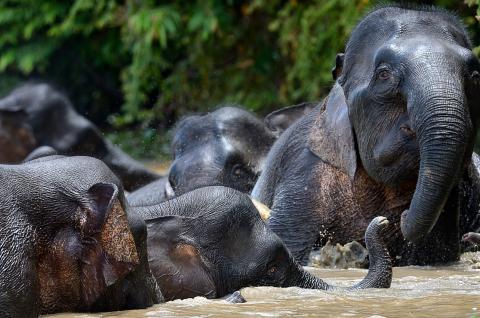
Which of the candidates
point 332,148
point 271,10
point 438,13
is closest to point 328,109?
point 332,148

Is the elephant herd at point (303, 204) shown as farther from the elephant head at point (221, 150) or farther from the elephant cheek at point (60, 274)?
the elephant head at point (221, 150)

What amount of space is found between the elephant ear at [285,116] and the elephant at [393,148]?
9.70ft

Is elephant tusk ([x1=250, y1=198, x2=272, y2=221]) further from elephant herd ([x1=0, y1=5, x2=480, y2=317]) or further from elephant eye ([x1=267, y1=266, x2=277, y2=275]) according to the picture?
elephant eye ([x1=267, y1=266, x2=277, y2=275])

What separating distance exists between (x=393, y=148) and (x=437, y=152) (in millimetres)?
729

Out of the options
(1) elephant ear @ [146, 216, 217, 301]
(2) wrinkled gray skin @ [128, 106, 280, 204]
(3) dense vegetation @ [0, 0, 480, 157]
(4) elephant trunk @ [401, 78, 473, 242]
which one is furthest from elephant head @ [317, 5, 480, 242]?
(3) dense vegetation @ [0, 0, 480, 157]

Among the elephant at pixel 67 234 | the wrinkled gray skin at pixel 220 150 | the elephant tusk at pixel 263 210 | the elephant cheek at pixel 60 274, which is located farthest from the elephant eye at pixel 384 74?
the wrinkled gray skin at pixel 220 150

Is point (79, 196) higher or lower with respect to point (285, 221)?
higher

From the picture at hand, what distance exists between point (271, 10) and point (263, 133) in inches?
298

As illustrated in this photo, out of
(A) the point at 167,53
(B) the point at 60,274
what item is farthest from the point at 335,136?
(A) the point at 167,53

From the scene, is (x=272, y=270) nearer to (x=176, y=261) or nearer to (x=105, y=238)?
(x=176, y=261)

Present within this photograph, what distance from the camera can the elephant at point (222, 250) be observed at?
24.1 ft

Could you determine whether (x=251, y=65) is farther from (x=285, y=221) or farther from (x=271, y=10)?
(x=285, y=221)

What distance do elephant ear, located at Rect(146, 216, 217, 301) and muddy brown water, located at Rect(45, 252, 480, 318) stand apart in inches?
9.8

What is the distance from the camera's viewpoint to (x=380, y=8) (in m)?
9.38
